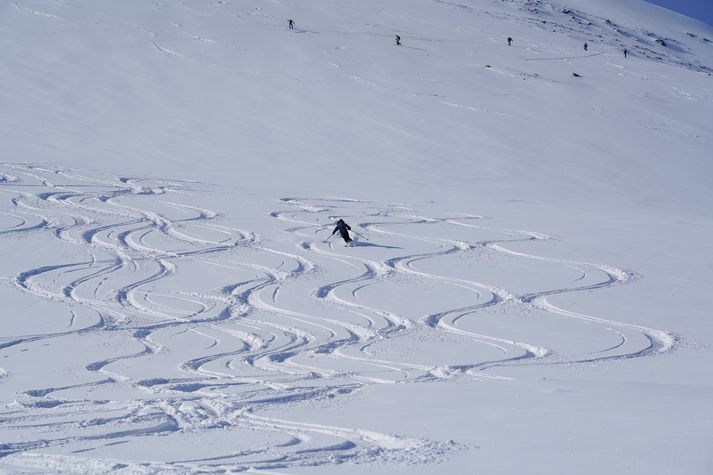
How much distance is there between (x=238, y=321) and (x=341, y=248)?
5231 millimetres

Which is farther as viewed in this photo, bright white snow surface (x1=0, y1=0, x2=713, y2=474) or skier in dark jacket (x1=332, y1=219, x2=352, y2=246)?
skier in dark jacket (x1=332, y1=219, x2=352, y2=246)

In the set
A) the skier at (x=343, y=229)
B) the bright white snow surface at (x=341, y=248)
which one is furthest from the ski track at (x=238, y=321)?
the skier at (x=343, y=229)

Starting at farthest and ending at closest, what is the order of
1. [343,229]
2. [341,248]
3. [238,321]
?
1. [341,248]
2. [343,229]
3. [238,321]

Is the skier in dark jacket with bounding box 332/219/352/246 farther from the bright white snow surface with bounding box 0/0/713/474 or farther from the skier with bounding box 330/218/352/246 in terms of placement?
the bright white snow surface with bounding box 0/0/713/474

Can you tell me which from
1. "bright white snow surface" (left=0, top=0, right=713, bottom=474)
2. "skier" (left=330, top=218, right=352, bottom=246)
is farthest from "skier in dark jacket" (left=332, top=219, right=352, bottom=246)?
"bright white snow surface" (left=0, top=0, right=713, bottom=474)

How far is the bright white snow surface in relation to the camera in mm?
Result: 5504

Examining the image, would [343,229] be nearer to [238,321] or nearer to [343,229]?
[343,229]

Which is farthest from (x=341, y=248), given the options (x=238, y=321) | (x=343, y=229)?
(x=238, y=321)

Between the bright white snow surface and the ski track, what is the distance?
47 millimetres

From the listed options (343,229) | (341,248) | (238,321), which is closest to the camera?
(238,321)

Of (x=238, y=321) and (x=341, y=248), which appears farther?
(x=341, y=248)

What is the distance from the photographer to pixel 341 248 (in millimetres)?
15273

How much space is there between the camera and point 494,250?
1559 cm

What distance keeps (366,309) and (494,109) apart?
2371 centimetres
